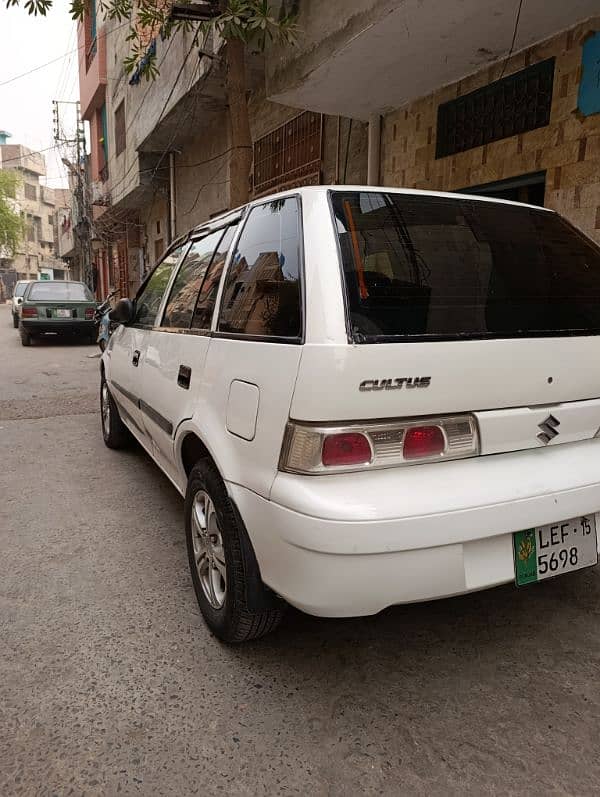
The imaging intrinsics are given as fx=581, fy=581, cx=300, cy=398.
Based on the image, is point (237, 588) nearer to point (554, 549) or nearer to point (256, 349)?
point (256, 349)

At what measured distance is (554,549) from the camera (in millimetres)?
1942

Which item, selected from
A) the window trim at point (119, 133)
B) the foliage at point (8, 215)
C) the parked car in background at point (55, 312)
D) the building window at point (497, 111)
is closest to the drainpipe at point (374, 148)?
the building window at point (497, 111)

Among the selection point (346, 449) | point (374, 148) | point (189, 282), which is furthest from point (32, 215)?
point (346, 449)

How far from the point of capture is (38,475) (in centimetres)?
435

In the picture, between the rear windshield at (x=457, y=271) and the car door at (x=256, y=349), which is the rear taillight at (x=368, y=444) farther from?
the rear windshield at (x=457, y=271)

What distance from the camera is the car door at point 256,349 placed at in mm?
Answer: 1807

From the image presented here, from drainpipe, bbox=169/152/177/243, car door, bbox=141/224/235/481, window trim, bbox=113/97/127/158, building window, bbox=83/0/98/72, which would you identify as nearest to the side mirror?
car door, bbox=141/224/235/481

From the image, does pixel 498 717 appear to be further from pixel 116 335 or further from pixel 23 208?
pixel 23 208

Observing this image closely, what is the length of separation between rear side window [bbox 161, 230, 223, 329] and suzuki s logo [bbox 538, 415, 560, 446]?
5.34 ft

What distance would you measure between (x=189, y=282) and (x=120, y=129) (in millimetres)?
16956

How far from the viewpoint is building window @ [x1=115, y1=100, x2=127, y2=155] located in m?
16.9

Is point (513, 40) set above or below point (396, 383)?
above

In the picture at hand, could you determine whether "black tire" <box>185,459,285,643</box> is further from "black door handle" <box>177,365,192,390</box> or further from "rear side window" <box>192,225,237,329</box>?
"rear side window" <box>192,225,237,329</box>

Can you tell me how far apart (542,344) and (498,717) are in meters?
1.23
